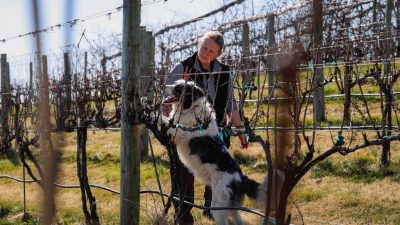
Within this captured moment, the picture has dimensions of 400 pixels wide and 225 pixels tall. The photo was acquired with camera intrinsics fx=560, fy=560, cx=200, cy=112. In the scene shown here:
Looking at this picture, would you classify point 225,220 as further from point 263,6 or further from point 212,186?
point 263,6

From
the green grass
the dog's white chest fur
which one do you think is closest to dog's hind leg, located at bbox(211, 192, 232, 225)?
the dog's white chest fur

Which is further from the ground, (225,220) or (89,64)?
(89,64)

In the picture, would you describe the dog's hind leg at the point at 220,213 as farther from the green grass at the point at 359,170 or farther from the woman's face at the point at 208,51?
the green grass at the point at 359,170

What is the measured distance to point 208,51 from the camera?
482 centimetres

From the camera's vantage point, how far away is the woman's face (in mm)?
4805

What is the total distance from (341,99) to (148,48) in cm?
369

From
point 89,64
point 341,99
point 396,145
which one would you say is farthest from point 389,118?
point 89,64

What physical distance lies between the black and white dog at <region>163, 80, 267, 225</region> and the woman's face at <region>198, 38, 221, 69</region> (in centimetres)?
24

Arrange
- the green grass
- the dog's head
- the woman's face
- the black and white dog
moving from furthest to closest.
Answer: the green grass < the woman's face < the dog's head < the black and white dog

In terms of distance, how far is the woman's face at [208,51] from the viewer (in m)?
4.80

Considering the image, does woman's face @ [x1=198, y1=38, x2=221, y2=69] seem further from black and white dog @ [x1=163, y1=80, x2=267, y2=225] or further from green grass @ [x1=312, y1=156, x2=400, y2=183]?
green grass @ [x1=312, y1=156, x2=400, y2=183]

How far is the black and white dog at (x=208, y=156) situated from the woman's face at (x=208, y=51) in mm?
242

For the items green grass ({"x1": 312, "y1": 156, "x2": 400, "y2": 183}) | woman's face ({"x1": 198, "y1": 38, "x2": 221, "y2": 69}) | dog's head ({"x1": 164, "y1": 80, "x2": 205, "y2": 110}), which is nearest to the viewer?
dog's head ({"x1": 164, "y1": 80, "x2": 205, "y2": 110})

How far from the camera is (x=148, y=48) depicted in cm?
911
